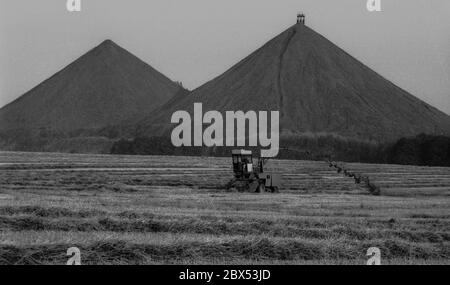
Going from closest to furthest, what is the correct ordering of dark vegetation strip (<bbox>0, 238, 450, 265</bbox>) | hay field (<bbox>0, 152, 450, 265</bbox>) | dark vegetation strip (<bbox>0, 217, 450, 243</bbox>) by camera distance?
dark vegetation strip (<bbox>0, 238, 450, 265</bbox>)
hay field (<bbox>0, 152, 450, 265</bbox>)
dark vegetation strip (<bbox>0, 217, 450, 243</bbox>)

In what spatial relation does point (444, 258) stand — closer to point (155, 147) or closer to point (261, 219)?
point (261, 219)

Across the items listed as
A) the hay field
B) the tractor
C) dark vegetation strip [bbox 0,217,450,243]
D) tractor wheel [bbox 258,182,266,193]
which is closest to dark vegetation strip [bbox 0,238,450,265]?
the hay field

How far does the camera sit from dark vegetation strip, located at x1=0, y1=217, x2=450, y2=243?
1916 centimetres

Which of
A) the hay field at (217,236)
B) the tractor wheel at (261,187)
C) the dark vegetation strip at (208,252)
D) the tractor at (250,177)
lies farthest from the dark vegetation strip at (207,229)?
the tractor at (250,177)

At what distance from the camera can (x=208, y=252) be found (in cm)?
1512

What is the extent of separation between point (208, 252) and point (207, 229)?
452 centimetres

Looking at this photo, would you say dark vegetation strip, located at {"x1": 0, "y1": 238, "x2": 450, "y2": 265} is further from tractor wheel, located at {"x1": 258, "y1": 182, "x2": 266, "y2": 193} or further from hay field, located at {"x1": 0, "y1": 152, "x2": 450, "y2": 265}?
tractor wheel, located at {"x1": 258, "y1": 182, "x2": 266, "y2": 193}

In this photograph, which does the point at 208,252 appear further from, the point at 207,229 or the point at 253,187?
the point at 253,187

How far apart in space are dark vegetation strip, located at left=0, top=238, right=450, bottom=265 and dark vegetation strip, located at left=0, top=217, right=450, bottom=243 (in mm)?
2203

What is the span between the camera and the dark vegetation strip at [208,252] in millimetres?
13828

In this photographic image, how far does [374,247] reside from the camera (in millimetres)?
16297

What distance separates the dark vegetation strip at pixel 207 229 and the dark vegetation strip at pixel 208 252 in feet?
7.23

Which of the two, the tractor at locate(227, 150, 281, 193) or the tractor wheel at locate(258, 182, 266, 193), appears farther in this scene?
the tractor at locate(227, 150, 281, 193)
